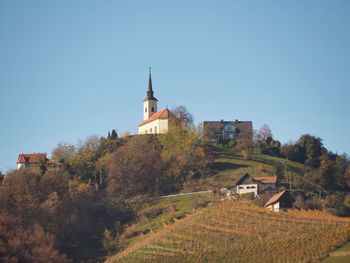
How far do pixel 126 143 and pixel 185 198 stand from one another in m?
21.2

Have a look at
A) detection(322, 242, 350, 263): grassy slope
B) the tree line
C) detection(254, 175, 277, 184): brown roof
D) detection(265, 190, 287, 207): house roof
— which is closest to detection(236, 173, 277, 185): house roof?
detection(254, 175, 277, 184): brown roof

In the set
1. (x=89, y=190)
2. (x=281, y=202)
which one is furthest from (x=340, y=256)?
(x=89, y=190)

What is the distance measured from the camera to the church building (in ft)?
367

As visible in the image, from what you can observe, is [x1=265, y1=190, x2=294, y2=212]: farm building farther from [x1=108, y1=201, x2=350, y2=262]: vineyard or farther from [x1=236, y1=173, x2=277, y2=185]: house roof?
[x1=236, y1=173, x2=277, y2=185]: house roof

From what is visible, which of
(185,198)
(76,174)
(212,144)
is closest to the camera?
(185,198)

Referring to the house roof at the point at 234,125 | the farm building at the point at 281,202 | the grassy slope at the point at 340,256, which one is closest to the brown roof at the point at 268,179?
the farm building at the point at 281,202

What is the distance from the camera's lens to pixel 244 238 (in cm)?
5938

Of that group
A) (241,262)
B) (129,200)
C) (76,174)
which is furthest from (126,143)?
(241,262)

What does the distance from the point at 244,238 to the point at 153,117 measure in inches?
2272

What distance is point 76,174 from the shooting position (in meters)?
97.6

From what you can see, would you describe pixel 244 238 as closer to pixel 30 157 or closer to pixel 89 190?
pixel 89 190

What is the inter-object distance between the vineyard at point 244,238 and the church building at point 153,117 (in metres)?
41.5

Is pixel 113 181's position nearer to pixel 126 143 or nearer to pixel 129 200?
pixel 129 200

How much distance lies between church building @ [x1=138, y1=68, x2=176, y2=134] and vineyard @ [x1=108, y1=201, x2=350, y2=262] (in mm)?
41541
